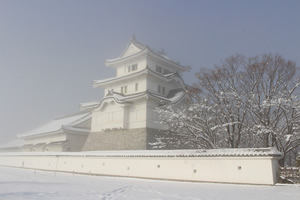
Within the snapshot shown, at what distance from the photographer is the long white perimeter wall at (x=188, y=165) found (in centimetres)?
1255

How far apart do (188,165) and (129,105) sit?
10773 mm

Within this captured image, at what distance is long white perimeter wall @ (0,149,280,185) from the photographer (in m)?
12.6

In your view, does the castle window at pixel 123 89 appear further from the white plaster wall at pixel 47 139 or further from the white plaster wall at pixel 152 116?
the white plaster wall at pixel 47 139

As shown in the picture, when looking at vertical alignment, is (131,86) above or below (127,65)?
below

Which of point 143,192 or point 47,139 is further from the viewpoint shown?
point 47,139

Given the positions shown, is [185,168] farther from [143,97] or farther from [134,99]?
[134,99]

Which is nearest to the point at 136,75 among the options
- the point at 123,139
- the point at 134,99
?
the point at 134,99

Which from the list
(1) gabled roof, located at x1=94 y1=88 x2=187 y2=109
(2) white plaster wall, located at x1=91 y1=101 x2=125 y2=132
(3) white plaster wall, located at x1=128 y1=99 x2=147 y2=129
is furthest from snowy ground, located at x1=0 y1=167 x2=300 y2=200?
(2) white plaster wall, located at x1=91 y1=101 x2=125 y2=132

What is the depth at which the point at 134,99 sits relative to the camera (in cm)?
2366

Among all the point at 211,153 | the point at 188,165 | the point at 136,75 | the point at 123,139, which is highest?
the point at 136,75

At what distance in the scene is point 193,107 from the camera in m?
19.7

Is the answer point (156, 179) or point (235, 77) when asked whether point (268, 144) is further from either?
point (156, 179)

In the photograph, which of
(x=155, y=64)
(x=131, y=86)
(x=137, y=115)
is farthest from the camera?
(x=155, y=64)

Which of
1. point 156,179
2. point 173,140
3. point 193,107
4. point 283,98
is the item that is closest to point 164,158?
point 156,179
